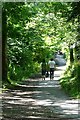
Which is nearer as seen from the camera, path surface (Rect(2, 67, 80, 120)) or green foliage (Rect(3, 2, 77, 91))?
path surface (Rect(2, 67, 80, 120))

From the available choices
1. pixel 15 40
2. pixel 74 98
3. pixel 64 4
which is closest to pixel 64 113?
pixel 74 98

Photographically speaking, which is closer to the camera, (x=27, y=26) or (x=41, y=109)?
(x=41, y=109)

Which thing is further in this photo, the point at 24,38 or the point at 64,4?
the point at 24,38

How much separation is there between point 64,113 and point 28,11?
13.6m

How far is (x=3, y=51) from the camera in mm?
26812

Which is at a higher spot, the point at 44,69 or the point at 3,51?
the point at 3,51

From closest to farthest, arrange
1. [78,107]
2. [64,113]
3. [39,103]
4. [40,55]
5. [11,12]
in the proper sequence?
1. [64,113]
2. [78,107]
3. [39,103]
4. [11,12]
5. [40,55]

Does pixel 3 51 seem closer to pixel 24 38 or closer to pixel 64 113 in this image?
pixel 24 38

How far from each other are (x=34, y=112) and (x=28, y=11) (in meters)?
13.1

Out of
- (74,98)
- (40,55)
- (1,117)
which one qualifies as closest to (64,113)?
(1,117)

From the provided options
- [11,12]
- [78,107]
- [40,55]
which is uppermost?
[11,12]

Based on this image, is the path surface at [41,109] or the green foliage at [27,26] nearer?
the path surface at [41,109]

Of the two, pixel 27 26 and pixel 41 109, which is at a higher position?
pixel 27 26

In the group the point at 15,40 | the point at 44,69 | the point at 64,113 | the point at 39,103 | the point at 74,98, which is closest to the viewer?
the point at 64,113
